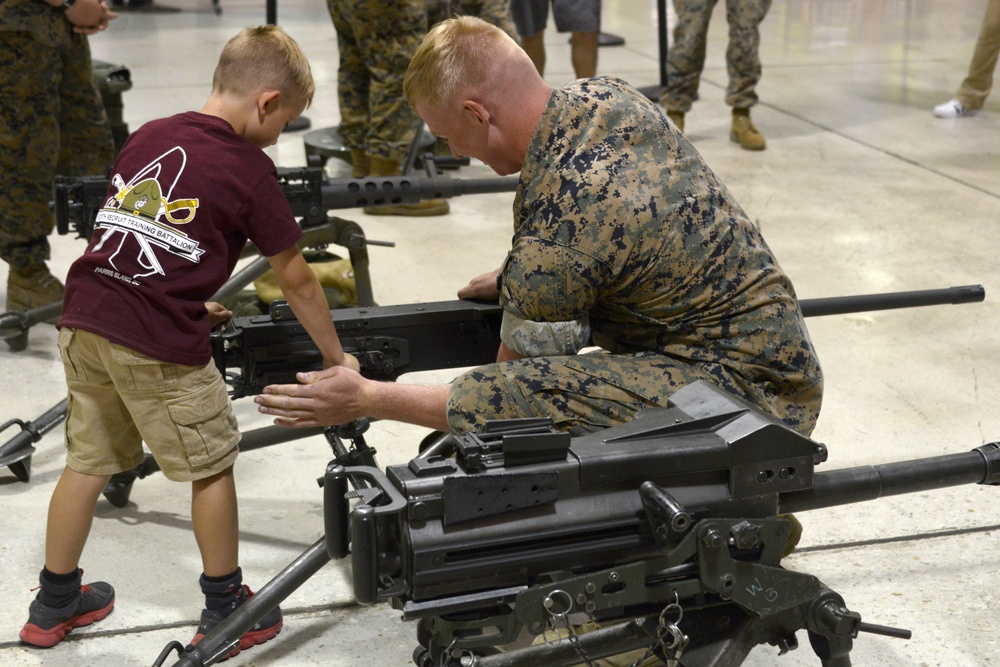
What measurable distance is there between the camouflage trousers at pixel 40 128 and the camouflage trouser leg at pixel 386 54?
145 centimetres

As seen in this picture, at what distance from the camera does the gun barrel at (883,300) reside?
298 centimetres

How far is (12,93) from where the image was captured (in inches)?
170

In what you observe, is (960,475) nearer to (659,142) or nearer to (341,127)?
(659,142)

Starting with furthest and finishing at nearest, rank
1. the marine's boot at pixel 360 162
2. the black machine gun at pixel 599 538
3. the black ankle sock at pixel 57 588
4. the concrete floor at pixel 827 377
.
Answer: the marine's boot at pixel 360 162 < the concrete floor at pixel 827 377 < the black ankle sock at pixel 57 588 < the black machine gun at pixel 599 538

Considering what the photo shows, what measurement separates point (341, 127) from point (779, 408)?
4.26 m

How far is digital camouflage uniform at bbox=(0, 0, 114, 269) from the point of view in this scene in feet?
14.0

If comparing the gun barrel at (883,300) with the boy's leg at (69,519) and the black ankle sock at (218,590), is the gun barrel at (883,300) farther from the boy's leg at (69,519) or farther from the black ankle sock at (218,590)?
the boy's leg at (69,519)

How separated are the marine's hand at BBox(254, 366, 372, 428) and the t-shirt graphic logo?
35 centimetres

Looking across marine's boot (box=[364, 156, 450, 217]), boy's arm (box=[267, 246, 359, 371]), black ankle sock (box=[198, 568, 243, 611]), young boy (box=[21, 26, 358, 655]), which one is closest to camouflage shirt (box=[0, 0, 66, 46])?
marine's boot (box=[364, 156, 450, 217])

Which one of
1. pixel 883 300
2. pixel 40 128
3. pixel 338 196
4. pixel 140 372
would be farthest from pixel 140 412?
pixel 40 128

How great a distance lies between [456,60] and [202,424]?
1.00m

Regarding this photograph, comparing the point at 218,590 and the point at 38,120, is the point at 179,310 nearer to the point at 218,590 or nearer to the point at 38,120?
the point at 218,590

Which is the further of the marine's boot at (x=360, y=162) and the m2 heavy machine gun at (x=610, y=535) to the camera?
the marine's boot at (x=360, y=162)

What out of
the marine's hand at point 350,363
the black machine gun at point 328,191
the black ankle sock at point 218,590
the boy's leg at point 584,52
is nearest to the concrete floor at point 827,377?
the black ankle sock at point 218,590
